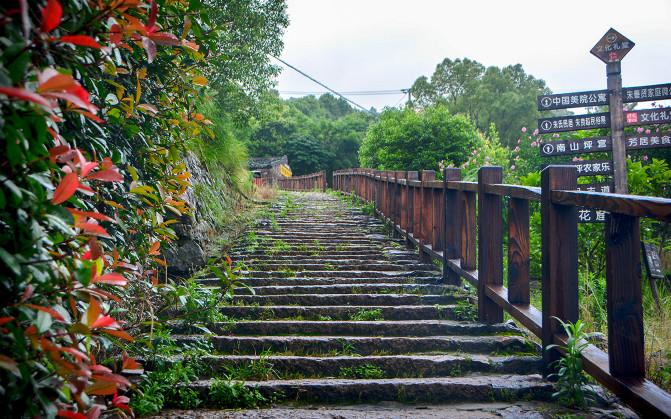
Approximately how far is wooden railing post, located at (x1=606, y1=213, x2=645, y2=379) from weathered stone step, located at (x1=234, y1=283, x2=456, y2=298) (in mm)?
2816

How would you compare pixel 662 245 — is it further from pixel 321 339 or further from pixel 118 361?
pixel 118 361

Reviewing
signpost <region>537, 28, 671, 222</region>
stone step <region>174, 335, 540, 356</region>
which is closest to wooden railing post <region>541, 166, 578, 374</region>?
stone step <region>174, 335, 540, 356</region>

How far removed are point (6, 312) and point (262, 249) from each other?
6457mm

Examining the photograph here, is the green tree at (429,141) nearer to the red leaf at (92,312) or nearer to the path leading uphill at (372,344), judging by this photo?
the path leading uphill at (372,344)

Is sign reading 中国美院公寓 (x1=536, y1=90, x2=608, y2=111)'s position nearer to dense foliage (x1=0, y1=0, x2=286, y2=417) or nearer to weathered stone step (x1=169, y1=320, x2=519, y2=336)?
weathered stone step (x1=169, y1=320, x2=519, y2=336)

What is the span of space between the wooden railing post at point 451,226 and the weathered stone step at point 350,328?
120 cm

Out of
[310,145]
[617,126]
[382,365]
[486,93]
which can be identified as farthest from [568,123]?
[310,145]

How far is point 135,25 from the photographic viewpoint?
1.91 meters

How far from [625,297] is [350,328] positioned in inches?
93.3

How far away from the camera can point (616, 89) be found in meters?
8.02

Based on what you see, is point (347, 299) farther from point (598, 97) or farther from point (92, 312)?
point (598, 97)

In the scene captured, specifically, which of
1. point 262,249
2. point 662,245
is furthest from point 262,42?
point 662,245

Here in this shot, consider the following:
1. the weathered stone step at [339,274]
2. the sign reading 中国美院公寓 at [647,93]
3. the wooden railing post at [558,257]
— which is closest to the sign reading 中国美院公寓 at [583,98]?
the sign reading 中国美院公寓 at [647,93]

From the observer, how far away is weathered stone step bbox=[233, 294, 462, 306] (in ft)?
17.5
